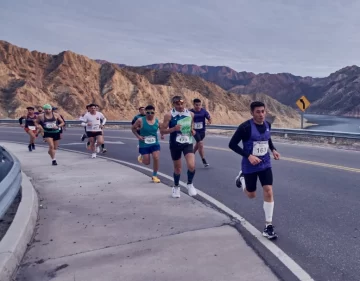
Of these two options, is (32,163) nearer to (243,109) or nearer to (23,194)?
(23,194)

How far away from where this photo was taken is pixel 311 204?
6.57 m

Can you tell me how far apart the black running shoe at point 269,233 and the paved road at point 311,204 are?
4.1 inches

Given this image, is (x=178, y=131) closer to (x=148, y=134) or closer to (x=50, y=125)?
(x=148, y=134)

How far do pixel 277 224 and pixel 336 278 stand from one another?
5.54ft

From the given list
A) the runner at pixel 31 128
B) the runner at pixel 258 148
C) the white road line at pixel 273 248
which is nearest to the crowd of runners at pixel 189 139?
the runner at pixel 258 148

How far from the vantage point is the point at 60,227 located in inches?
214

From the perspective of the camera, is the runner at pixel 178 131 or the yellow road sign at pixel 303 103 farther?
the yellow road sign at pixel 303 103

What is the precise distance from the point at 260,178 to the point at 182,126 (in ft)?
7.46

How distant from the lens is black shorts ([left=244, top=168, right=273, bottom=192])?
17.1 feet

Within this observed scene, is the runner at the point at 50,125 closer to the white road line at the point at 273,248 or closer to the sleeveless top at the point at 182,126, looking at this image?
the sleeveless top at the point at 182,126

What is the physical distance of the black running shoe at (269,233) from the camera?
491cm

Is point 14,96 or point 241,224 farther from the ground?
point 14,96

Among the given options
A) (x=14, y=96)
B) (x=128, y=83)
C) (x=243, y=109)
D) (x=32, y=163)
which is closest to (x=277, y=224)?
(x=32, y=163)

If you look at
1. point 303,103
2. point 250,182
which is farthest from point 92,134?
point 303,103
